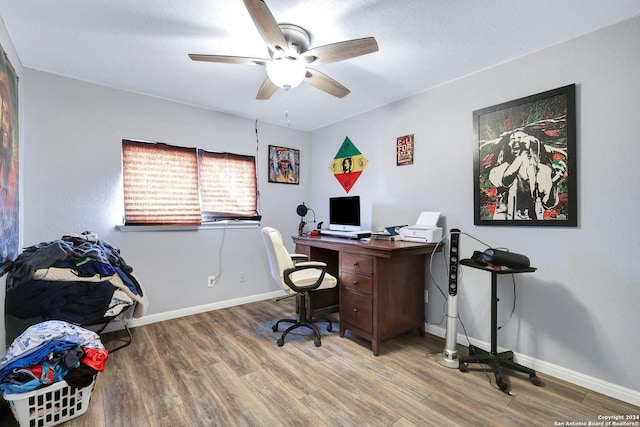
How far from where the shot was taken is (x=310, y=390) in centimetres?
183

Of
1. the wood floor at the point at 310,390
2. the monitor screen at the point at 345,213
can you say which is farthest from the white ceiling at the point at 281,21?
the wood floor at the point at 310,390

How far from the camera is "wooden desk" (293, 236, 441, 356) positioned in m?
2.28

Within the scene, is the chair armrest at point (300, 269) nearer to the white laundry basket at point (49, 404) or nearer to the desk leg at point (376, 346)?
the desk leg at point (376, 346)

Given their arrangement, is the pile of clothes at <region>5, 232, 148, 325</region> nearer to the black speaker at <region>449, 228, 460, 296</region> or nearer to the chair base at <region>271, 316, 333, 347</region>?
the chair base at <region>271, 316, 333, 347</region>

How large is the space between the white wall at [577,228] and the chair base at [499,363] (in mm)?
216

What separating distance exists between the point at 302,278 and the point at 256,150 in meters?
1.94

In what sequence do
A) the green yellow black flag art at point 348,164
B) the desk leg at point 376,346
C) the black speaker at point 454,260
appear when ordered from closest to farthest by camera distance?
the black speaker at point 454,260 < the desk leg at point 376,346 < the green yellow black flag art at point 348,164

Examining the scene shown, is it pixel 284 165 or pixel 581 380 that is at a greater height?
pixel 284 165

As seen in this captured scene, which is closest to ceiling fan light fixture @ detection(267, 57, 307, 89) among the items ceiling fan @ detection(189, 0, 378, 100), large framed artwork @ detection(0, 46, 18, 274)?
ceiling fan @ detection(189, 0, 378, 100)

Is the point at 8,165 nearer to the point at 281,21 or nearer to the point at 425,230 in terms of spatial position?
the point at 281,21

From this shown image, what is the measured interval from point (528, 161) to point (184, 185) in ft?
10.6

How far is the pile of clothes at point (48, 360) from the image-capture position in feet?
4.63

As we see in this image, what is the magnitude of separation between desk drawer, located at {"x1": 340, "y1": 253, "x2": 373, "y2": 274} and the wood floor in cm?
66

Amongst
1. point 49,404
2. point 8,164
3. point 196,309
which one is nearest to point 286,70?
point 8,164
